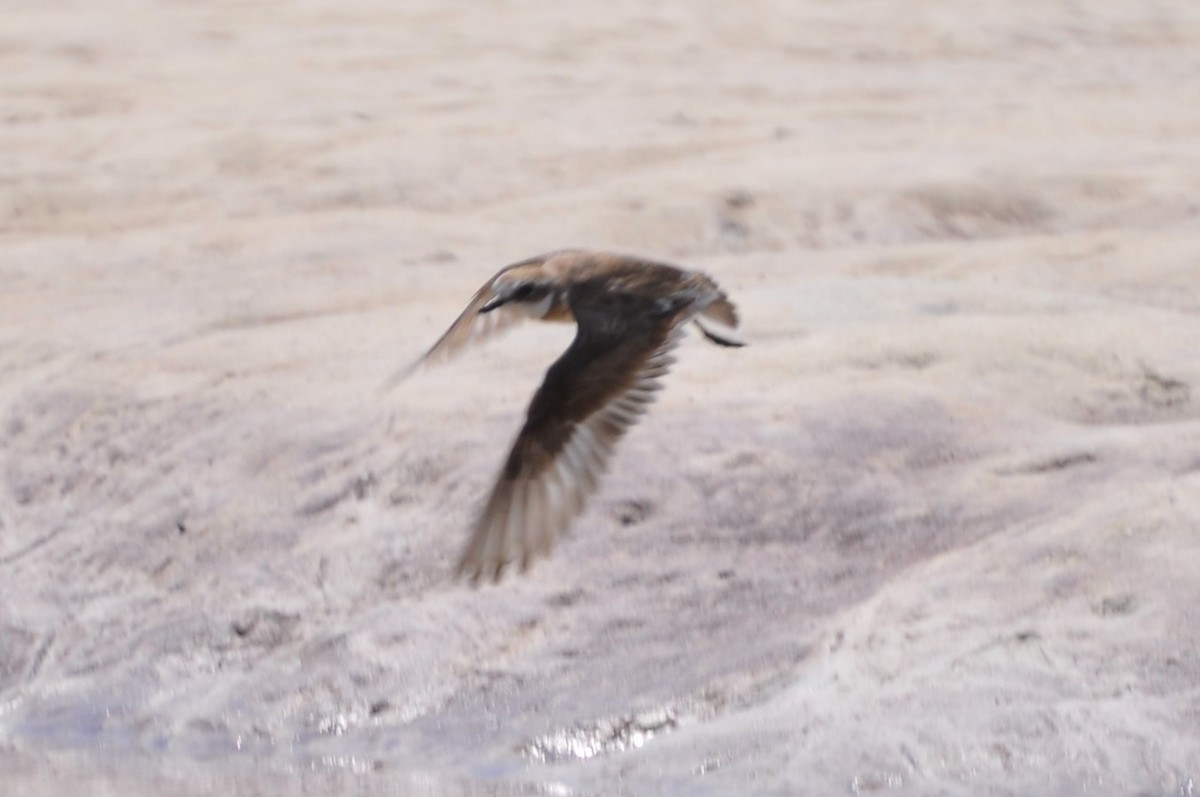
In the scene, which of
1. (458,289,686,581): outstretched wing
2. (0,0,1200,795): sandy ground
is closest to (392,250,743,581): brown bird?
(458,289,686,581): outstretched wing

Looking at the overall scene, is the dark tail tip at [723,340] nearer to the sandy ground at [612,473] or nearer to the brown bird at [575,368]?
the brown bird at [575,368]

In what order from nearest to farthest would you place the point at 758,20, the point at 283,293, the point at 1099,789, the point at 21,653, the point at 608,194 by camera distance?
the point at 1099,789
the point at 21,653
the point at 283,293
the point at 608,194
the point at 758,20

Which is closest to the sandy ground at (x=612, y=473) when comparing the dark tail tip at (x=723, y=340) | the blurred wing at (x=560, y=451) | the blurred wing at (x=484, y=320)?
the dark tail tip at (x=723, y=340)

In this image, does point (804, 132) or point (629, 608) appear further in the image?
point (804, 132)

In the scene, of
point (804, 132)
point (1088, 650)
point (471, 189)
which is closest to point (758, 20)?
point (804, 132)

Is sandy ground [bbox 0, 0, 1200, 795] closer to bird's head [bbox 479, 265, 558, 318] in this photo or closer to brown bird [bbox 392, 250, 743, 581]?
brown bird [bbox 392, 250, 743, 581]

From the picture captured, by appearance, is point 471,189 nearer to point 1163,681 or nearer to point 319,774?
point 319,774

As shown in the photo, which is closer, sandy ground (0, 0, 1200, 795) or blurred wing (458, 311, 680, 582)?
blurred wing (458, 311, 680, 582)
